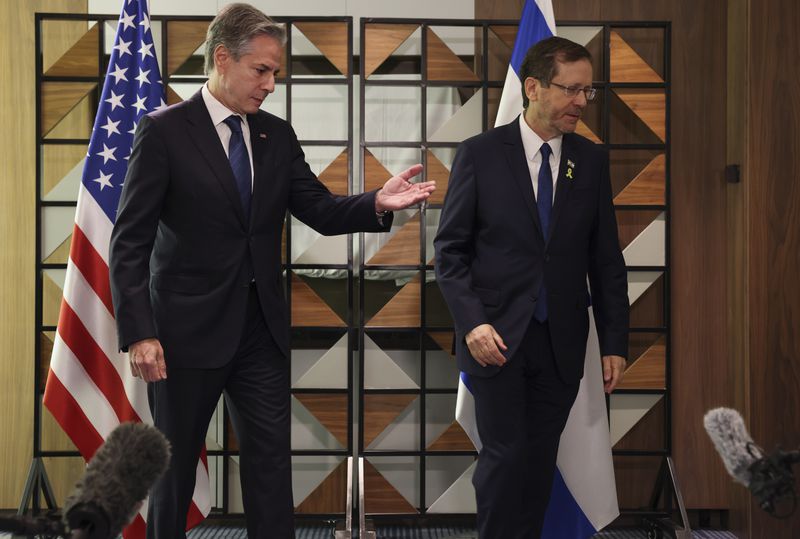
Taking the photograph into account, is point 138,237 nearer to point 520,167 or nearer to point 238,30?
point 238,30

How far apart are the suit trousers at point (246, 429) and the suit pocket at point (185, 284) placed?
14cm

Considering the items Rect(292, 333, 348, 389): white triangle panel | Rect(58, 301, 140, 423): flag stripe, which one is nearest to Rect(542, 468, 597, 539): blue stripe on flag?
Rect(292, 333, 348, 389): white triangle panel

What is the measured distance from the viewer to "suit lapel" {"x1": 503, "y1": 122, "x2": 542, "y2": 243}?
2.75 meters

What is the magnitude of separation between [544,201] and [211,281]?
1031mm

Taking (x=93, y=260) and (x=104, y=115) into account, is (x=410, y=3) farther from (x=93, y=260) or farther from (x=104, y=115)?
(x=93, y=260)

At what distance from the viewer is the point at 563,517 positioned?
3520 mm

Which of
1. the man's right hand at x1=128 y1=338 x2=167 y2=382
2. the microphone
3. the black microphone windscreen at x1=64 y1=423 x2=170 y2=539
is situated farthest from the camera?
the man's right hand at x1=128 y1=338 x2=167 y2=382

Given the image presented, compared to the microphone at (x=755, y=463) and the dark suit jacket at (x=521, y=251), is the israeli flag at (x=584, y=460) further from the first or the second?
the microphone at (x=755, y=463)

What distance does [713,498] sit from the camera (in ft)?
13.2

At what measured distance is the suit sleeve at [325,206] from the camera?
2797 millimetres

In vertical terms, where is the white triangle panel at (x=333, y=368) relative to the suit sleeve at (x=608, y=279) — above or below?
below

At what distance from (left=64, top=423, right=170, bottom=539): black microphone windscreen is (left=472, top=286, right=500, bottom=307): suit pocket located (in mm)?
1667

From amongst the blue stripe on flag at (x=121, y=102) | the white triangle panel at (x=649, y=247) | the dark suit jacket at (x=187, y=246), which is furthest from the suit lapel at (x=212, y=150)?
the white triangle panel at (x=649, y=247)

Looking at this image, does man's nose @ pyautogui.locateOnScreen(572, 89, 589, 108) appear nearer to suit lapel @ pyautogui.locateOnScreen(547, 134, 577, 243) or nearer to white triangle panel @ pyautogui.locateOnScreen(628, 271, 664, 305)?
suit lapel @ pyautogui.locateOnScreen(547, 134, 577, 243)
